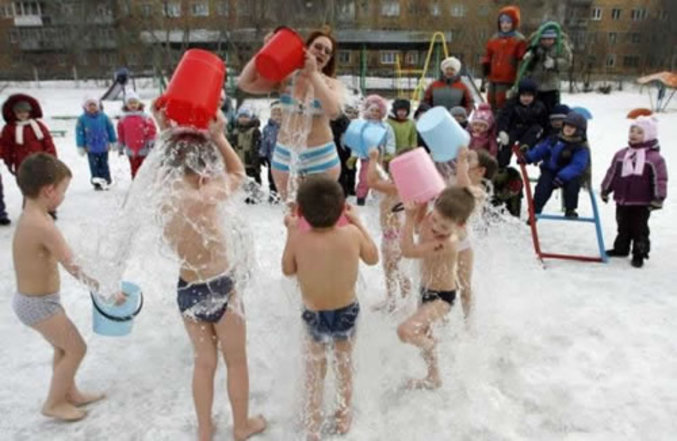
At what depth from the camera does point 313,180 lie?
7.80ft

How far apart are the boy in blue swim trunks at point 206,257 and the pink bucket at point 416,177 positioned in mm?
822

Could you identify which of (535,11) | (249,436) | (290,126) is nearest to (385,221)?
(290,126)

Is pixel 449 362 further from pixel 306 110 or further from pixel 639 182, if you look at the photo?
pixel 639 182

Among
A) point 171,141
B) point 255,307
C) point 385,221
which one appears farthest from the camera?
point 255,307

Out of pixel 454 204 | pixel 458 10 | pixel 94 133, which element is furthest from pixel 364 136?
pixel 458 10

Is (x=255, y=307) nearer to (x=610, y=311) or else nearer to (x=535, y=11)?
(x=610, y=311)

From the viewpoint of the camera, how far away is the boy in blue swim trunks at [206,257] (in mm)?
2359

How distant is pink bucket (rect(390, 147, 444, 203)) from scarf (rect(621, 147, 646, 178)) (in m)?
2.87

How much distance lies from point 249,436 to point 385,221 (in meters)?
1.74

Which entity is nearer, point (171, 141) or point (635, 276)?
point (171, 141)

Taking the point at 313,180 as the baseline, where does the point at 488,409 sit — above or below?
below

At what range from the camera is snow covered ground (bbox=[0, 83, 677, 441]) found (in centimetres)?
279

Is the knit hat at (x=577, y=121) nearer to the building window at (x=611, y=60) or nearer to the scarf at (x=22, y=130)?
the scarf at (x=22, y=130)

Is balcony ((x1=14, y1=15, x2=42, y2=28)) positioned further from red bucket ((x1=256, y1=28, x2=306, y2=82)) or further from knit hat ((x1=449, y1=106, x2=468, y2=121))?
red bucket ((x1=256, y1=28, x2=306, y2=82))
